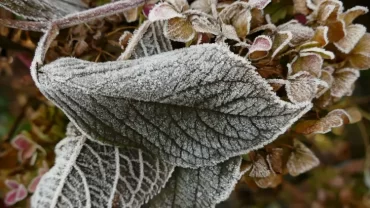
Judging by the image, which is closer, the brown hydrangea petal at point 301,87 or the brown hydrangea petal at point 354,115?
the brown hydrangea petal at point 301,87

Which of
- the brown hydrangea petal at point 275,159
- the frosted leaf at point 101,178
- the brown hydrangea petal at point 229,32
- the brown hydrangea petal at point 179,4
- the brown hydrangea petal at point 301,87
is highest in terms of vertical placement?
the brown hydrangea petal at point 179,4

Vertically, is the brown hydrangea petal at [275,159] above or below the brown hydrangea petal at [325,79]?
below

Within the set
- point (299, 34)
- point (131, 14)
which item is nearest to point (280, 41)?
point (299, 34)

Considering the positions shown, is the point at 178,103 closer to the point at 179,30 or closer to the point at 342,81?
the point at 179,30

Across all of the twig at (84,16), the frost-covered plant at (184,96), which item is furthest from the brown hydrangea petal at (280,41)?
the twig at (84,16)

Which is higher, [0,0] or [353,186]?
[0,0]

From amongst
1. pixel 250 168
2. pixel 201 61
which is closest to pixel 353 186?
pixel 250 168

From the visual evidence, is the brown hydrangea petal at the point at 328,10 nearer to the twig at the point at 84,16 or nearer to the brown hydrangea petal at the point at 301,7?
the brown hydrangea petal at the point at 301,7

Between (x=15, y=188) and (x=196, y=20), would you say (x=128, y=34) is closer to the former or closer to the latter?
(x=196, y=20)
